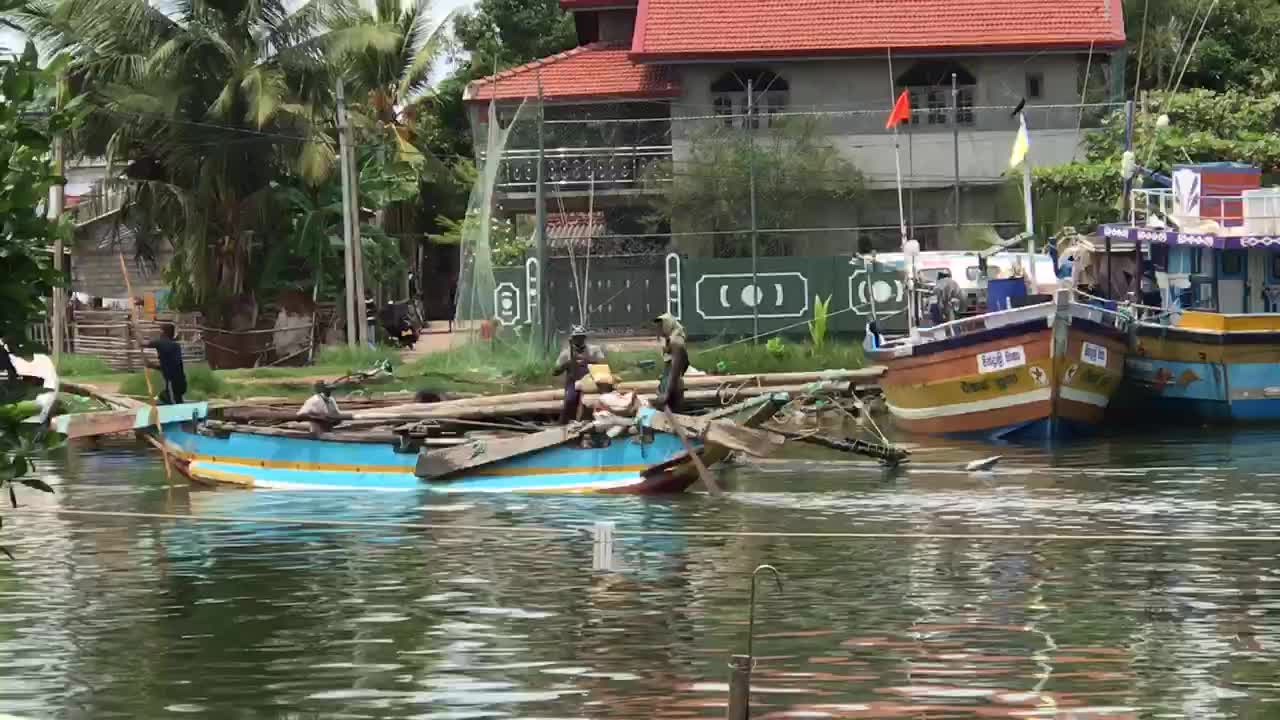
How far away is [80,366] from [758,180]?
13.2 meters

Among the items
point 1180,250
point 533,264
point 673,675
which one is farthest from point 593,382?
point 533,264

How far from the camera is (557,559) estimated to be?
17.8m

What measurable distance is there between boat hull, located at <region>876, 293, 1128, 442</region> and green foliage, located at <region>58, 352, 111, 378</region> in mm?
15436

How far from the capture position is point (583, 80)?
46.0m

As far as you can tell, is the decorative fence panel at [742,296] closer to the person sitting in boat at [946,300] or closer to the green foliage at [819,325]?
the green foliage at [819,325]

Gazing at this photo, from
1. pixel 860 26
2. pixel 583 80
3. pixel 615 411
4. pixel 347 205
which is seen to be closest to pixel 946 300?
pixel 615 411

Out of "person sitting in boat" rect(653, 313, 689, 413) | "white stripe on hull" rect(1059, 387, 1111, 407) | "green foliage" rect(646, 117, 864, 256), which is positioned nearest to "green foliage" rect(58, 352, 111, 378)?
"green foliage" rect(646, 117, 864, 256)

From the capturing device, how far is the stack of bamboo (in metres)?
25.9

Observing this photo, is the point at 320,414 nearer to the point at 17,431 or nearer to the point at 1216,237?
the point at 1216,237

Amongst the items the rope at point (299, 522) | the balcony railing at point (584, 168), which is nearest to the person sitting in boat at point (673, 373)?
the rope at point (299, 522)

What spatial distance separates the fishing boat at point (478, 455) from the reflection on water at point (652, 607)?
314 mm

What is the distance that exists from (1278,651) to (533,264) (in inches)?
1013

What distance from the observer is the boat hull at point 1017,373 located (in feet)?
94.7

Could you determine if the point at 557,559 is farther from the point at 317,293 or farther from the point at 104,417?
the point at 317,293
